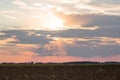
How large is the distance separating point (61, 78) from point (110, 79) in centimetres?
496

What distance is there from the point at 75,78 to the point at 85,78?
1.29m

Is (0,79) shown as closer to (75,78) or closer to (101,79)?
(75,78)

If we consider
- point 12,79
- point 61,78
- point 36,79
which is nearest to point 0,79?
point 12,79

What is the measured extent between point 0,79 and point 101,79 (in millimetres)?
10155

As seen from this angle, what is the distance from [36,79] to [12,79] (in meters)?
2.38

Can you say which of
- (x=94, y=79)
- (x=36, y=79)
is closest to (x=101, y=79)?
(x=94, y=79)

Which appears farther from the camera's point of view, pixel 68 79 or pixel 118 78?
pixel 118 78

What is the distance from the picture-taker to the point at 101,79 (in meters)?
38.7

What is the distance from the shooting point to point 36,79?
37.8 metres

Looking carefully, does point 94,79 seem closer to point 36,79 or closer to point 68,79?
point 68,79

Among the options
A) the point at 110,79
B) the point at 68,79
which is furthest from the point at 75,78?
the point at 110,79

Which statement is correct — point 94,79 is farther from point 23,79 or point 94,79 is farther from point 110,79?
point 23,79

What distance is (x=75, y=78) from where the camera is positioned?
125 feet

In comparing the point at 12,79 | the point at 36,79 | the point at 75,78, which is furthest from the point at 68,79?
the point at 12,79
